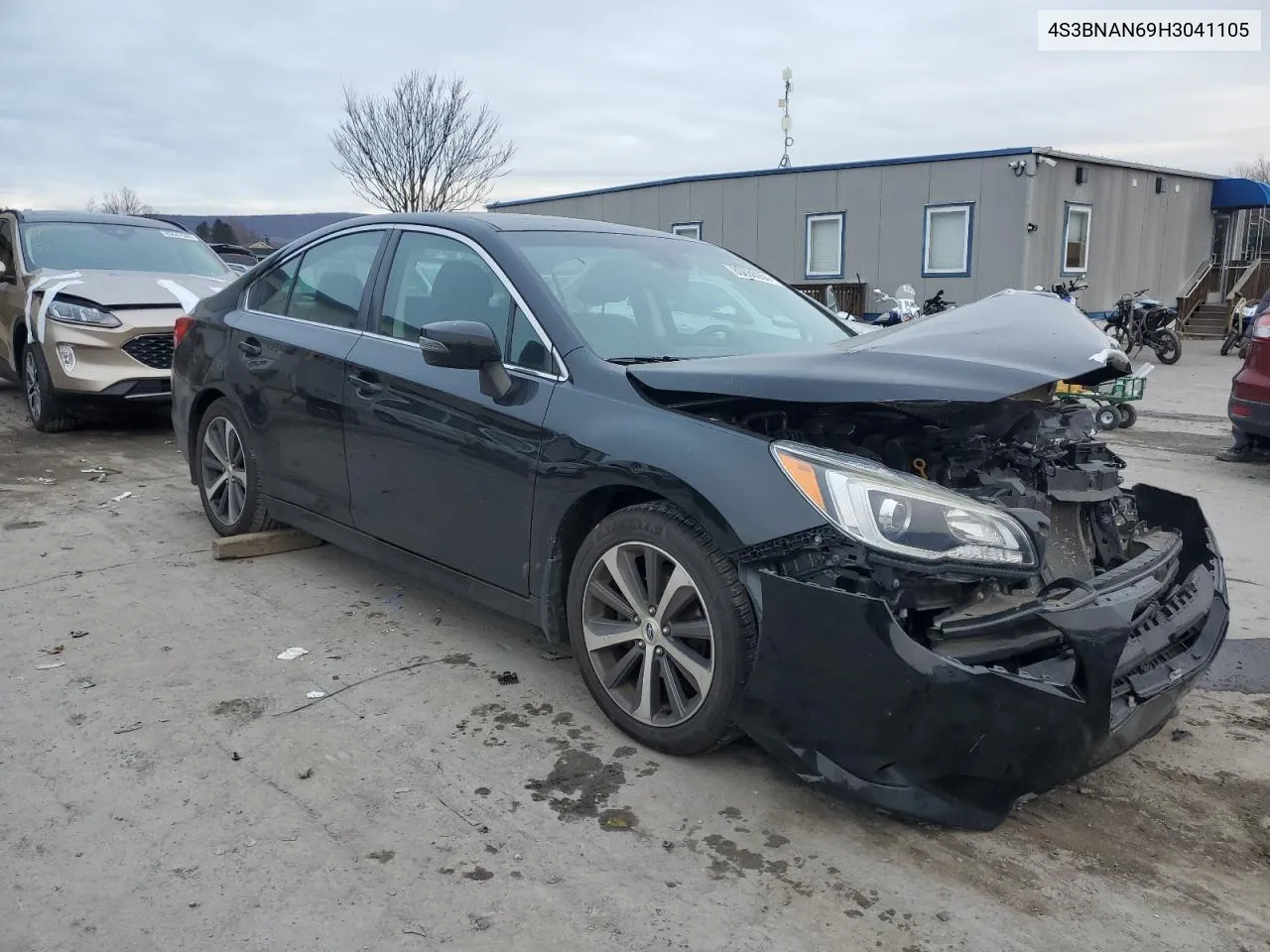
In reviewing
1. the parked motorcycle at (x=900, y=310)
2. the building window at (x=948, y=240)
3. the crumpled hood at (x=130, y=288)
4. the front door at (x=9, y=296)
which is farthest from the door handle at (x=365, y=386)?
the building window at (x=948, y=240)

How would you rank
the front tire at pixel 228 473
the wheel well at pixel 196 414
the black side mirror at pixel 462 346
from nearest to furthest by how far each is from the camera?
1. the black side mirror at pixel 462 346
2. the front tire at pixel 228 473
3. the wheel well at pixel 196 414

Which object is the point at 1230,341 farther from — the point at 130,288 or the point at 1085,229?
the point at 130,288

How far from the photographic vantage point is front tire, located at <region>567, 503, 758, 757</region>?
2.88 m

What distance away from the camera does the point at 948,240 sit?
1917cm

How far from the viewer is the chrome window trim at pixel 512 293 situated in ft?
11.4

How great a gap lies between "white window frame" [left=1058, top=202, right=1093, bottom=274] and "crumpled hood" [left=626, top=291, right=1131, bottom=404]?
17420mm

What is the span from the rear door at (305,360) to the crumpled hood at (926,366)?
5.30 feet

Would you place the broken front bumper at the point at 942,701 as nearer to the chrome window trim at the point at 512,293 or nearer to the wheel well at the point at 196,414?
the chrome window trim at the point at 512,293

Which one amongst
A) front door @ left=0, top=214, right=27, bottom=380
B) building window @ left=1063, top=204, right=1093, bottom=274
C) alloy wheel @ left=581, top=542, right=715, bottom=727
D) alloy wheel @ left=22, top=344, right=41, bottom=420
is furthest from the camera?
building window @ left=1063, top=204, right=1093, bottom=274

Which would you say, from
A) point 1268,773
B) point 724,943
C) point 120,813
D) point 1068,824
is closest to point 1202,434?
point 1268,773

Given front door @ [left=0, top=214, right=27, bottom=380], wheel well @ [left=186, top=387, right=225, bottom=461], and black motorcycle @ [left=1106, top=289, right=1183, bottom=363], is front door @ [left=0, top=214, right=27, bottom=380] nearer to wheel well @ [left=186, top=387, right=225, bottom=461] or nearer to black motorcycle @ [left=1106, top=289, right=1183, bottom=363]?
wheel well @ [left=186, top=387, right=225, bottom=461]

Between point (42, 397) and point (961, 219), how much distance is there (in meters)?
15.5

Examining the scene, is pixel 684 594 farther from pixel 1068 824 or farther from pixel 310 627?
pixel 310 627

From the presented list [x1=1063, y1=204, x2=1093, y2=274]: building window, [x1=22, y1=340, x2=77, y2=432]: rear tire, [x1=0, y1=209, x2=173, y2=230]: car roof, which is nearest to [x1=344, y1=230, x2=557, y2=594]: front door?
[x1=22, y1=340, x2=77, y2=432]: rear tire
